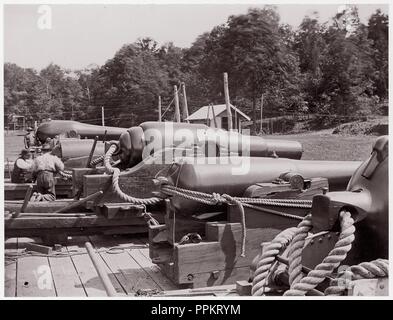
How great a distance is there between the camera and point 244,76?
2833 cm

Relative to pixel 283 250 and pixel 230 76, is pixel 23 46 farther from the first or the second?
pixel 230 76

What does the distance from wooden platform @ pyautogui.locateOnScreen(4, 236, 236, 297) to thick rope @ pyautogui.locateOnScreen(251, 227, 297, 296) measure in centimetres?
117

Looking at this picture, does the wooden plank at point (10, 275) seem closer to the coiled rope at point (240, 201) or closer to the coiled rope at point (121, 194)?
the coiled rope at point (121, 194)

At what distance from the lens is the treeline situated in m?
Result: 21.6

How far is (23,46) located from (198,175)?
5.58ft

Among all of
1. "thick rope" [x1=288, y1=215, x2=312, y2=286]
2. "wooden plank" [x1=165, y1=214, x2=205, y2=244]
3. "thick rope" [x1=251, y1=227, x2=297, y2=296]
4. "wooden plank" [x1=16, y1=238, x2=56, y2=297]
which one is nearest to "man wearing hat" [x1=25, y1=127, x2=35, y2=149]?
"wooden plank" [x1=16, y1=238, x2=56, y2=297]

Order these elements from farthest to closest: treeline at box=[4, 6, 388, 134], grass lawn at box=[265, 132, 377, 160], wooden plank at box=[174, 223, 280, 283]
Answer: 1. treeline at box=[4, 6, 388, 134]
2. grass lawn at box=[265, 132, 377, 160]
3. wooden plank at box=[174, 223, 280, 283]

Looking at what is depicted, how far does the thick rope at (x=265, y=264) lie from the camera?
2.75 meters

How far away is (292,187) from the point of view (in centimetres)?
450

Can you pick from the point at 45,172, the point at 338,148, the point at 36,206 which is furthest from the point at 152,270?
the point at 338,148

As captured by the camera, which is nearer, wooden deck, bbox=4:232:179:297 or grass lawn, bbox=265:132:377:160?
wooden deck, bbox=4:232:179:297

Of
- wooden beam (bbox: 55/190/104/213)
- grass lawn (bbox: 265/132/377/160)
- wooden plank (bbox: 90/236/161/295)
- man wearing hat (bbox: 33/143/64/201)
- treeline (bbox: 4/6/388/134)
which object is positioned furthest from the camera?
treeline (bbox: 4/6/388/134)

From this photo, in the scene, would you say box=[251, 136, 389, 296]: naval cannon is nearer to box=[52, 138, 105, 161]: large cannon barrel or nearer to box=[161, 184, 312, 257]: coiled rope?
box=[161, 184, 312, 257]: coiled rope

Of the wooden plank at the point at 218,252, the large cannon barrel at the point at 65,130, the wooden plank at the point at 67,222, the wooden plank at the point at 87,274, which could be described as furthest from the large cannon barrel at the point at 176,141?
the large cannon barrel at the point at 65,130
